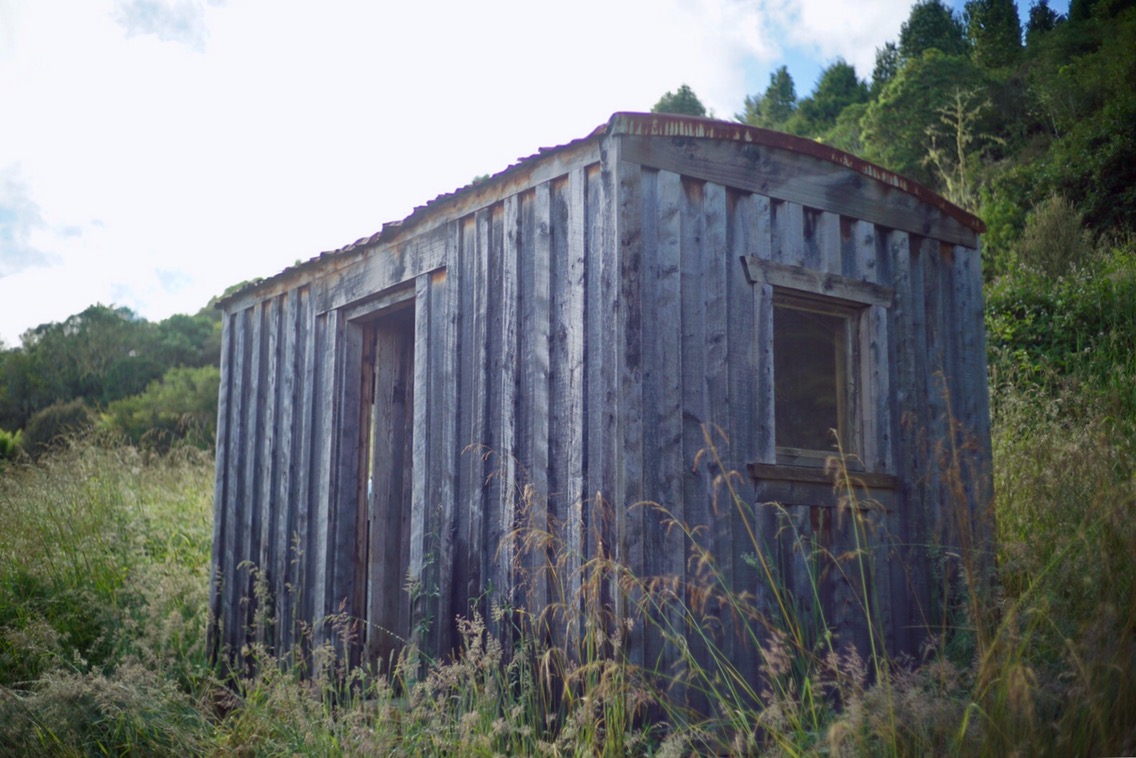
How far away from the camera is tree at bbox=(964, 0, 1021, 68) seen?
19.0 metres

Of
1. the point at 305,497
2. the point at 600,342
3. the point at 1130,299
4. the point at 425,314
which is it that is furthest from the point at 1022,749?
the point at 1130,299

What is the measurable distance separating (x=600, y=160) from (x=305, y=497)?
3.26m

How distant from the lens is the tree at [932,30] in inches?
882

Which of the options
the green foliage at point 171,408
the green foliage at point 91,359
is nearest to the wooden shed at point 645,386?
the green foliage at point 171,408

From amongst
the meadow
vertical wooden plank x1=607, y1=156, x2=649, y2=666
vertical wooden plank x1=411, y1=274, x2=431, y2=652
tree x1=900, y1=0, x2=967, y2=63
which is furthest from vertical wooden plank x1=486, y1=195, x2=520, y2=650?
tree x1=900, y1=0, x2=967, y2=63

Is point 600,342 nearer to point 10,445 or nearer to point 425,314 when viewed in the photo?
point 425,314

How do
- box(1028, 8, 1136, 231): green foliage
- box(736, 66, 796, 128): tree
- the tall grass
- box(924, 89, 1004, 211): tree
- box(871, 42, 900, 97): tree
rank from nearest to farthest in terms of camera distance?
the tall grass < box(1028, 8, 1136, 231): green foliage < box(924, 89, 1004, 211): tree < box(871, 42, 900, 97): tree < box(736, 66, 796, 128): tree

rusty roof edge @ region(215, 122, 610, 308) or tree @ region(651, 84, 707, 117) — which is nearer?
rusty roof edge @ region(215, 122, 610, 308)

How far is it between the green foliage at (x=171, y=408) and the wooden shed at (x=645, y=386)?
1033cm

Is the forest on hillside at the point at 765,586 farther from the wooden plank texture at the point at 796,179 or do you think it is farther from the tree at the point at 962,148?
the wooden plank texture at the point at 796,179

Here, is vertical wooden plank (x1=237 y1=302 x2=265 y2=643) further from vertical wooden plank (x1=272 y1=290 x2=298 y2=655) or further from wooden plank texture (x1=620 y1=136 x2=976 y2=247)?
wooden plank texture (x1=620 y1=136 x2=976 y2=247)

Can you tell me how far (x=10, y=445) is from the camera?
1421 cm

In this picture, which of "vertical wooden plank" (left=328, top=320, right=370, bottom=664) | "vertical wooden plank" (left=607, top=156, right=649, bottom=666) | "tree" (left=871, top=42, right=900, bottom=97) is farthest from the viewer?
"tree" (left=871, top=42, right=900, bottom=97)

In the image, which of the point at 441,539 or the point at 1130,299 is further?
the point at 1130,299
